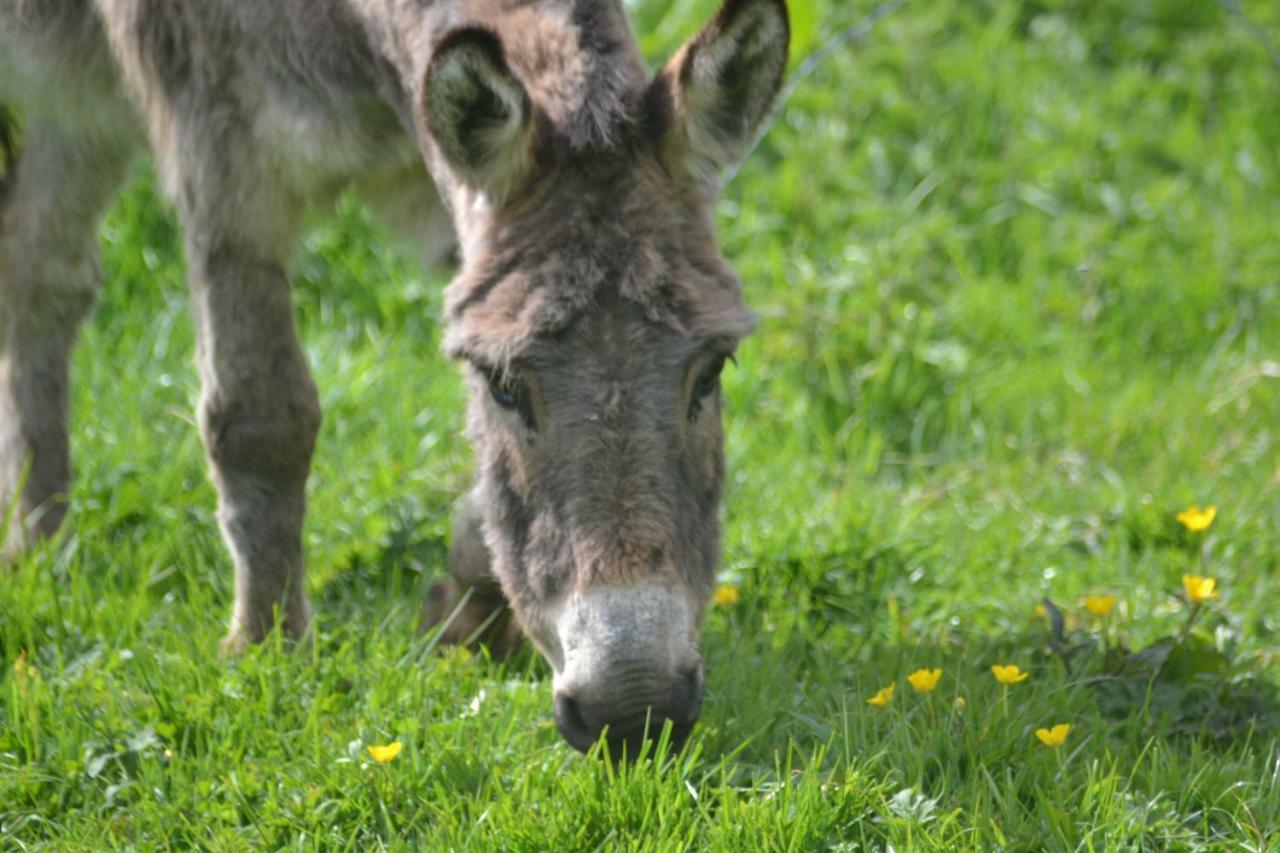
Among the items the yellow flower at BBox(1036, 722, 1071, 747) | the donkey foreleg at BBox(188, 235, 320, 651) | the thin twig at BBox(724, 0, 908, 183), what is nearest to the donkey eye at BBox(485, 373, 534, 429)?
the donkey foreleg at BBox(188, 235, 320, 651)

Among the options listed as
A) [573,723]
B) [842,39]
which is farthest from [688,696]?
[842,39]

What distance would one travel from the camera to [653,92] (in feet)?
11.3

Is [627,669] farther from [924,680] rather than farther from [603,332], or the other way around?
[924,680]

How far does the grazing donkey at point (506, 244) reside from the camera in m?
3.17

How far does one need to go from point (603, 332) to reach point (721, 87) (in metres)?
0.61

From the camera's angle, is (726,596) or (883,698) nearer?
(883,698)

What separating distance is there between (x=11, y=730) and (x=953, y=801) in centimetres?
195

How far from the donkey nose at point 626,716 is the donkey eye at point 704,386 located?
544 mm

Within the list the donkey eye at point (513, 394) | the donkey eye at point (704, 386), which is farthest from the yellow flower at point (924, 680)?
the donkey eye at point (513, 394)

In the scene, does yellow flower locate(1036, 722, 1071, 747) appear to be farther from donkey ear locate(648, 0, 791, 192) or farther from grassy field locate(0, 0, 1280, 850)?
donkey ear locate(648, 0, 791, 192)

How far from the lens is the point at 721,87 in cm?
342

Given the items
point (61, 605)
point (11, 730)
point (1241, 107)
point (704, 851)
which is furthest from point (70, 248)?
point (1241, 107)

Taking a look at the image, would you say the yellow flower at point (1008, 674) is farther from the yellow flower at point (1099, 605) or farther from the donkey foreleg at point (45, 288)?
the donkey foreleg at point (45, 288)

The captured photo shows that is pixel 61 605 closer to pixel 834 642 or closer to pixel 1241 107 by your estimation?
pixel 834 642
